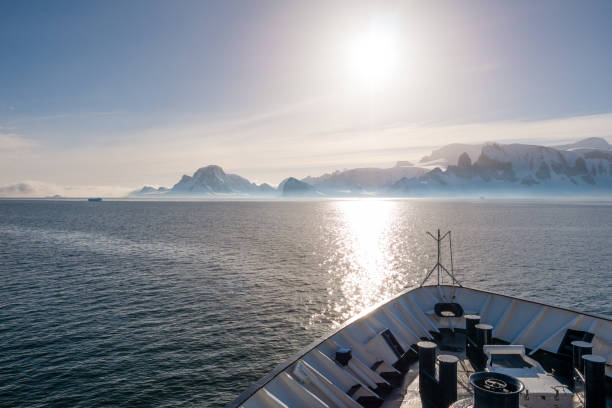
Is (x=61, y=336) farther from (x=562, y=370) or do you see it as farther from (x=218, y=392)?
(x=562, y=370)

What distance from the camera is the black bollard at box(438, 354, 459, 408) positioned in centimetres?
1338

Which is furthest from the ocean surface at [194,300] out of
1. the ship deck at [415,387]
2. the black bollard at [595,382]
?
the black bollard at [595,382]

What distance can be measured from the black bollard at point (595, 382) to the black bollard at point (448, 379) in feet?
15.6

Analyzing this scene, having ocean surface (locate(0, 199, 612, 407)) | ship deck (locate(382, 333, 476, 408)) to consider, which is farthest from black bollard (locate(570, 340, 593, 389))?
ocean surface (locate(0, 199, 612, 407))

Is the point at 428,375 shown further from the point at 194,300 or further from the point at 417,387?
the point at 194,300

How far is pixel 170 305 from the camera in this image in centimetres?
4119

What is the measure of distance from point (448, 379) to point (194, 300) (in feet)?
117

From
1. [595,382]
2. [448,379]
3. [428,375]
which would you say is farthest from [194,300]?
[595,382]

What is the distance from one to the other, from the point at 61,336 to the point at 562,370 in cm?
3827

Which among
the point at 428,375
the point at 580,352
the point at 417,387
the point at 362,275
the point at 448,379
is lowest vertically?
the point at 362,275

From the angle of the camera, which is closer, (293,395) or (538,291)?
(293,395)

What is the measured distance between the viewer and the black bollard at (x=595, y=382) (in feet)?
42.0

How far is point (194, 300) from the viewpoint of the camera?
4319 centimetres

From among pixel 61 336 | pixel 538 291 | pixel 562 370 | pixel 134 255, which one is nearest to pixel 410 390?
pixel 562 370
